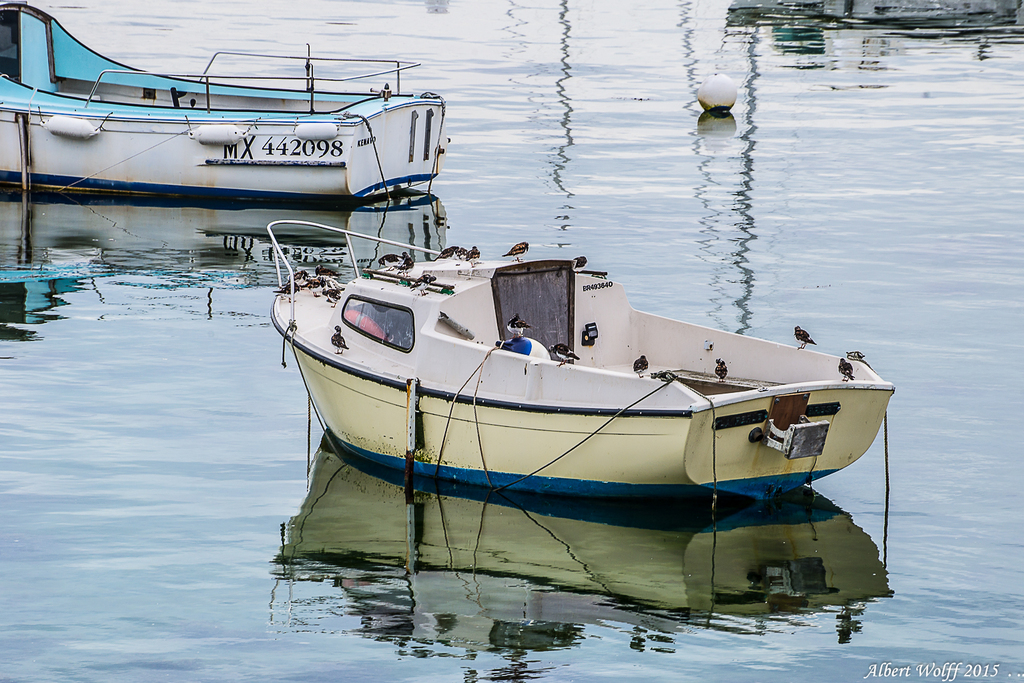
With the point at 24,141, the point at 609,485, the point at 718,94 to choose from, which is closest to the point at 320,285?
the point at 609,485

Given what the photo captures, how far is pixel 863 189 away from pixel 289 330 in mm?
18249

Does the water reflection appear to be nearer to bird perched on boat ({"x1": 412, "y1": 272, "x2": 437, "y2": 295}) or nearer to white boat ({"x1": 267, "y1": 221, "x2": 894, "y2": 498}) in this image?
white boat ({"x1": 267, "y1": 221, "x2": 894, "y2": 498})

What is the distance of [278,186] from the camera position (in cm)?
2648

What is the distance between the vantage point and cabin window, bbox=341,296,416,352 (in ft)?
43.2

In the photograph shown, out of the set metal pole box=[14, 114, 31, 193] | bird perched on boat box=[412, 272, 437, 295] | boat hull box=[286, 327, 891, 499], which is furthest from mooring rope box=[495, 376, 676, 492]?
metal pole box=[14, 114, 31, 193]

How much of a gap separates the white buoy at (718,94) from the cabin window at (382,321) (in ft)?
84.0

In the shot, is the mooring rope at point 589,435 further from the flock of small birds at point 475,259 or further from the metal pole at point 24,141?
the metal pole at point 24,141

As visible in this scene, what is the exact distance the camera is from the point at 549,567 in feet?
37.8

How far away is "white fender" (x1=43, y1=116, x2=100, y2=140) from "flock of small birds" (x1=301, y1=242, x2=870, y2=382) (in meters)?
11.9

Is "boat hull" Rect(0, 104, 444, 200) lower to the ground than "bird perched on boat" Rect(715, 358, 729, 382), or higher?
higher

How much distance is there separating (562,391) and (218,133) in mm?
15636

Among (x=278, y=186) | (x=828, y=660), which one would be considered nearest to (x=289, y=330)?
(x=828, y=660)

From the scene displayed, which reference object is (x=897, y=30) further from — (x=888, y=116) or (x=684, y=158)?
(x=684, y=158)

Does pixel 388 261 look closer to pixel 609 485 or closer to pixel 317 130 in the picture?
pixel 609 485
